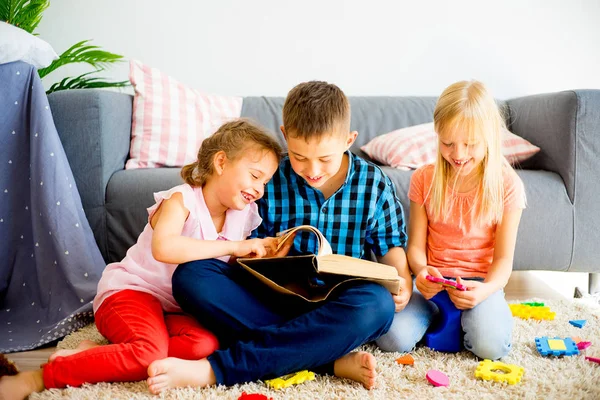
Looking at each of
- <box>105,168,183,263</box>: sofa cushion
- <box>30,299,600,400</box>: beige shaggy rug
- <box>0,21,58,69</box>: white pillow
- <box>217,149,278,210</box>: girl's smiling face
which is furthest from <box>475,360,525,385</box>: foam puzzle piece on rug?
<box>0,21,58,69</box>: white pillow

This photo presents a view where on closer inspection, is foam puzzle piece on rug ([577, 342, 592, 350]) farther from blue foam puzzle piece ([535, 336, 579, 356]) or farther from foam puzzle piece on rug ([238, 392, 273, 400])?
foam puzzle piece on rug ([238, 392, 273, 400])

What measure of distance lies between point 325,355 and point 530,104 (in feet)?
4.82

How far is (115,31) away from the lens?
2525 millimetres

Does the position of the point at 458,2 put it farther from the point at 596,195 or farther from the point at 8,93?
the point at 8,93

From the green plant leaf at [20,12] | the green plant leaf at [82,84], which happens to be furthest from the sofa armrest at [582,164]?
the green plant leaf at [20,12]

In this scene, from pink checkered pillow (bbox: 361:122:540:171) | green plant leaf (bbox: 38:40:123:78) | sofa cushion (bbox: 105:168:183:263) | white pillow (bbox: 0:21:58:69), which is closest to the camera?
white pillow (bbox: 0:21:58:69)

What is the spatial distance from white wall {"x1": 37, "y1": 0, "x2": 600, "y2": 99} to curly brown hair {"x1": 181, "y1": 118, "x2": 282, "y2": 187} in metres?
1.36

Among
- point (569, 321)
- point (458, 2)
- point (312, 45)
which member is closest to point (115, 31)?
point (312, 45)

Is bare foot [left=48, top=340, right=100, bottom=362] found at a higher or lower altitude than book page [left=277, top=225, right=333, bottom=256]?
lower

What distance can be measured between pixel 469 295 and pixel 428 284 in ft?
0.29

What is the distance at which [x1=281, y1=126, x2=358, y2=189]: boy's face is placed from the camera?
45.1 inches

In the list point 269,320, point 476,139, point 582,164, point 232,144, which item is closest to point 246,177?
point 232,144

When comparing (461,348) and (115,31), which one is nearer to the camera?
(461,348)

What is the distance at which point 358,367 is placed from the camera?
106 cm
